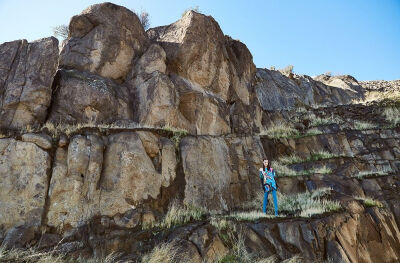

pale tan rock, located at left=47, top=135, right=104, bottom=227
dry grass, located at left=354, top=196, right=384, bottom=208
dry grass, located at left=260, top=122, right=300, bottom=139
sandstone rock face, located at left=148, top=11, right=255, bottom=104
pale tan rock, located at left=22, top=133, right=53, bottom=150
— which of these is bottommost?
dry grass, located at left=354, top=196, right=384, bottom=208

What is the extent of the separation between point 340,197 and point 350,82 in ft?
93.2

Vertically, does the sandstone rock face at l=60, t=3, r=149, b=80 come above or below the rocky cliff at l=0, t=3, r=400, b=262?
above

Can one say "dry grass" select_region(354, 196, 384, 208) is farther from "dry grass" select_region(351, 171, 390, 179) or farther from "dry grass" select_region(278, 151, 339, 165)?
"dry grass" select_region(278, 151, 339, 165)

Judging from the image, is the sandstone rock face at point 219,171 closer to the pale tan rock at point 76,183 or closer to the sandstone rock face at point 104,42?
the pale tan rock at point 76,183

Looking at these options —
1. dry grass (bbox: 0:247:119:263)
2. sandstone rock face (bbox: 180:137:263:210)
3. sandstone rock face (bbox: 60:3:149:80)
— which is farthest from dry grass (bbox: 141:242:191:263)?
sandstone rock face (bbox: 60:3:149:80)

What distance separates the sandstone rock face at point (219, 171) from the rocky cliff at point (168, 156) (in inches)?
2.0

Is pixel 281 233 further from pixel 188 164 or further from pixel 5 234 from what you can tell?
pixel 5 234

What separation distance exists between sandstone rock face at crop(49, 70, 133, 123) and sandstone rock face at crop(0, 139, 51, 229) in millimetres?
2684

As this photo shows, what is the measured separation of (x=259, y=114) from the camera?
19.1 meters

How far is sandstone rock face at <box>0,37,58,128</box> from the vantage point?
1064 centimetres

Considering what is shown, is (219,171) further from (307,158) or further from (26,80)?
(26,80)

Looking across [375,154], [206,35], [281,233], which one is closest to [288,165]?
[375,154]

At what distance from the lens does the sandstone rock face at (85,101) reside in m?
11.7

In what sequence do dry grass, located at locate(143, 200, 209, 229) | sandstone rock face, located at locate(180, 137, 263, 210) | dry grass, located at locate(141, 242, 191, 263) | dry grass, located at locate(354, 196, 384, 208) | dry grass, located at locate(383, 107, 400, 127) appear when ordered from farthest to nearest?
dry grass, located at locate(383, 107, 400, 127), dry grass, located at locate(354, 196, 384, 208), sandstone rock face, located at locate(180, 137, 263, 210), dry grass, located at locate(143, 200, 209, 229), dry grass, located at locate(141, 242, 191, 263)
